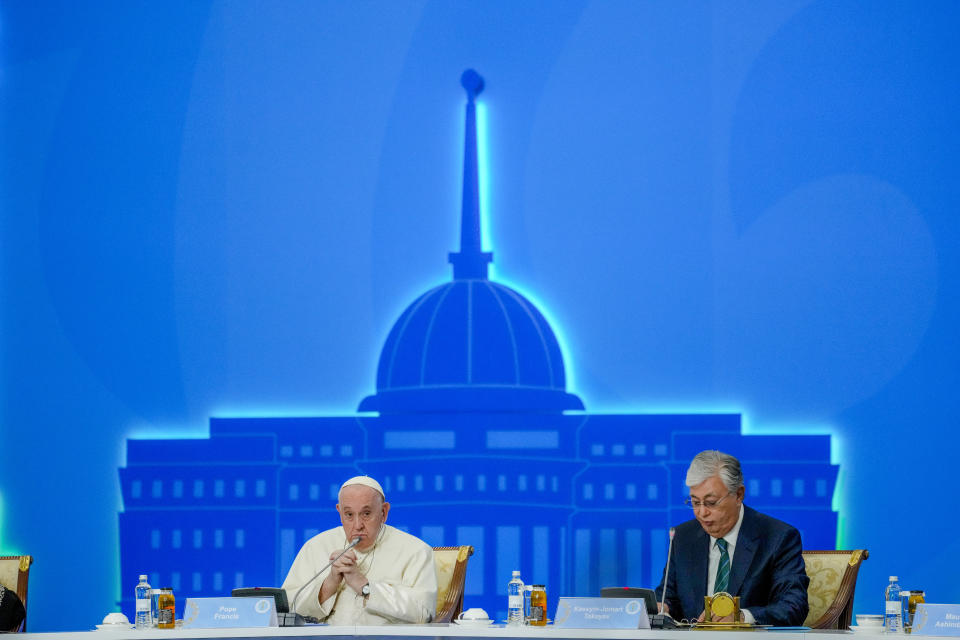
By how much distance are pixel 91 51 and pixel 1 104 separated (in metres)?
0.53

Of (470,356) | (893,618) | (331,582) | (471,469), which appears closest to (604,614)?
(893,618)

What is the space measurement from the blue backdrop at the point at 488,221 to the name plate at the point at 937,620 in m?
2.22

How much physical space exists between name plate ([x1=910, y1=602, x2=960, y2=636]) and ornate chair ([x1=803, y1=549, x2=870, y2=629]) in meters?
0.80

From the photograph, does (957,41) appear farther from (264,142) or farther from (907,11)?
(264,142)

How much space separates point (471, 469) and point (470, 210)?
3.99ft

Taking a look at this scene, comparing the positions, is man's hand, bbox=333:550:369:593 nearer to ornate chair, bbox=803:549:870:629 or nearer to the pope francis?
the pope francis

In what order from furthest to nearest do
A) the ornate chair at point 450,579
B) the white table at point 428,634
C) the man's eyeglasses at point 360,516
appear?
the ornate chair at point 450,579
the man's eyeglasses at point 360,516
the white table at point 428,634

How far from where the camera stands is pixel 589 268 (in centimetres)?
569

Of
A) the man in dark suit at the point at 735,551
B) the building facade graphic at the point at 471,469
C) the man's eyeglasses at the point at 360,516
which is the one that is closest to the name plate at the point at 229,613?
the man's eyeglasses at the point at 360,516

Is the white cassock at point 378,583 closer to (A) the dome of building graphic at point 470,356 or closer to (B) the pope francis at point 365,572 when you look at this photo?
(B) the pope francis at point 365,572

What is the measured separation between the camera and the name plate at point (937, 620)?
10.5 ft

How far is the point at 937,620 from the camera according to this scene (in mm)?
3252

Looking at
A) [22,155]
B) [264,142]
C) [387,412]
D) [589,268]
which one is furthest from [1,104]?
[589,268]

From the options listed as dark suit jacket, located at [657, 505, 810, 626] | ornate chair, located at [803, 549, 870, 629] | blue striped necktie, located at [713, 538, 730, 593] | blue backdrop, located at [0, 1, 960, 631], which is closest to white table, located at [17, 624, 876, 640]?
dark suit jacket, located at [657, 505, 810, 626]
